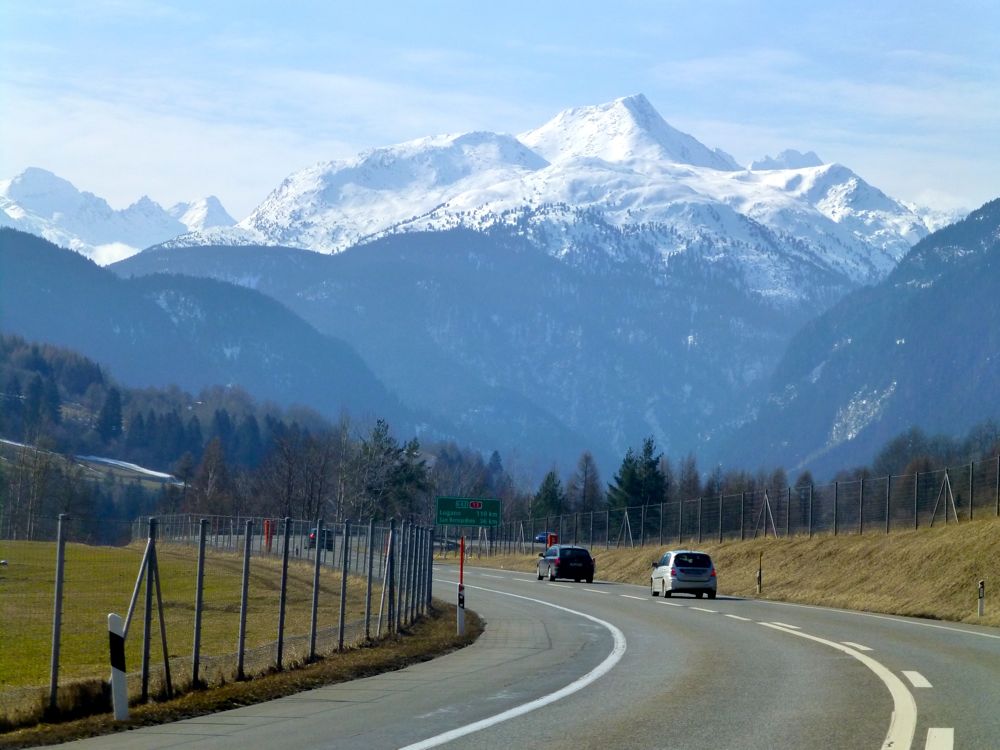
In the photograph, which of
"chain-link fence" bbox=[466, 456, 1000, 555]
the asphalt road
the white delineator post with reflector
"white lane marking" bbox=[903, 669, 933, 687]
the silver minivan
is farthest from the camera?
"chain-link fence" bbox=[466, 456, 1000, 555]

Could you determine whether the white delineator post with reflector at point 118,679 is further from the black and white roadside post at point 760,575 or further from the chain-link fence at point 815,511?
the black and white roadside post at point 760,575

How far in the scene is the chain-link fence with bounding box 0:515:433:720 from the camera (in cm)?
1572

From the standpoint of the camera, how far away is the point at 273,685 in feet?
55.4

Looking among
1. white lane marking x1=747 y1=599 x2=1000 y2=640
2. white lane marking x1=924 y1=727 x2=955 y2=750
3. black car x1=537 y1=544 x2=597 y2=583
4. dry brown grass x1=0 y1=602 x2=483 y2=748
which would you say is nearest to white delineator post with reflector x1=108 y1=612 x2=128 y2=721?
dry brown grass x1=0 y1=602 x2=483 y2=748

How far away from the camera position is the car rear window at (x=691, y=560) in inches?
1708

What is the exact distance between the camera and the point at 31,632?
28.7m

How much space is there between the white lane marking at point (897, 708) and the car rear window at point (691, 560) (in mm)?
21738

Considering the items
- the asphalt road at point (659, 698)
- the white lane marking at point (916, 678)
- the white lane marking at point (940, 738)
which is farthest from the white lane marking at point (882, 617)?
the white lane marking at point (940, 738)

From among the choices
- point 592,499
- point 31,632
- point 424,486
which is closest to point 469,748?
point 31,632

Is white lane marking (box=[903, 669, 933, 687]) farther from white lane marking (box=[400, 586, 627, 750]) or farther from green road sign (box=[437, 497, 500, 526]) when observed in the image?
green road sign (box=[437, 497, 500, 526])

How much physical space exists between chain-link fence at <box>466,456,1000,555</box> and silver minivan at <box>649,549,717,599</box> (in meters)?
7.51

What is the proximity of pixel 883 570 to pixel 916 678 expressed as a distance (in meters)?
26.2

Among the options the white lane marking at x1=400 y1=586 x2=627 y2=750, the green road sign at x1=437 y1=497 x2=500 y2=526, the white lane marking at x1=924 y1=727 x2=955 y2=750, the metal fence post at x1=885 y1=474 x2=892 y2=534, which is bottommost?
the white lane marking at x1=400 y1=586 x2=627 y2=750

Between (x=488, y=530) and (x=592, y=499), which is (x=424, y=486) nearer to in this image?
(x=488, y=530)
